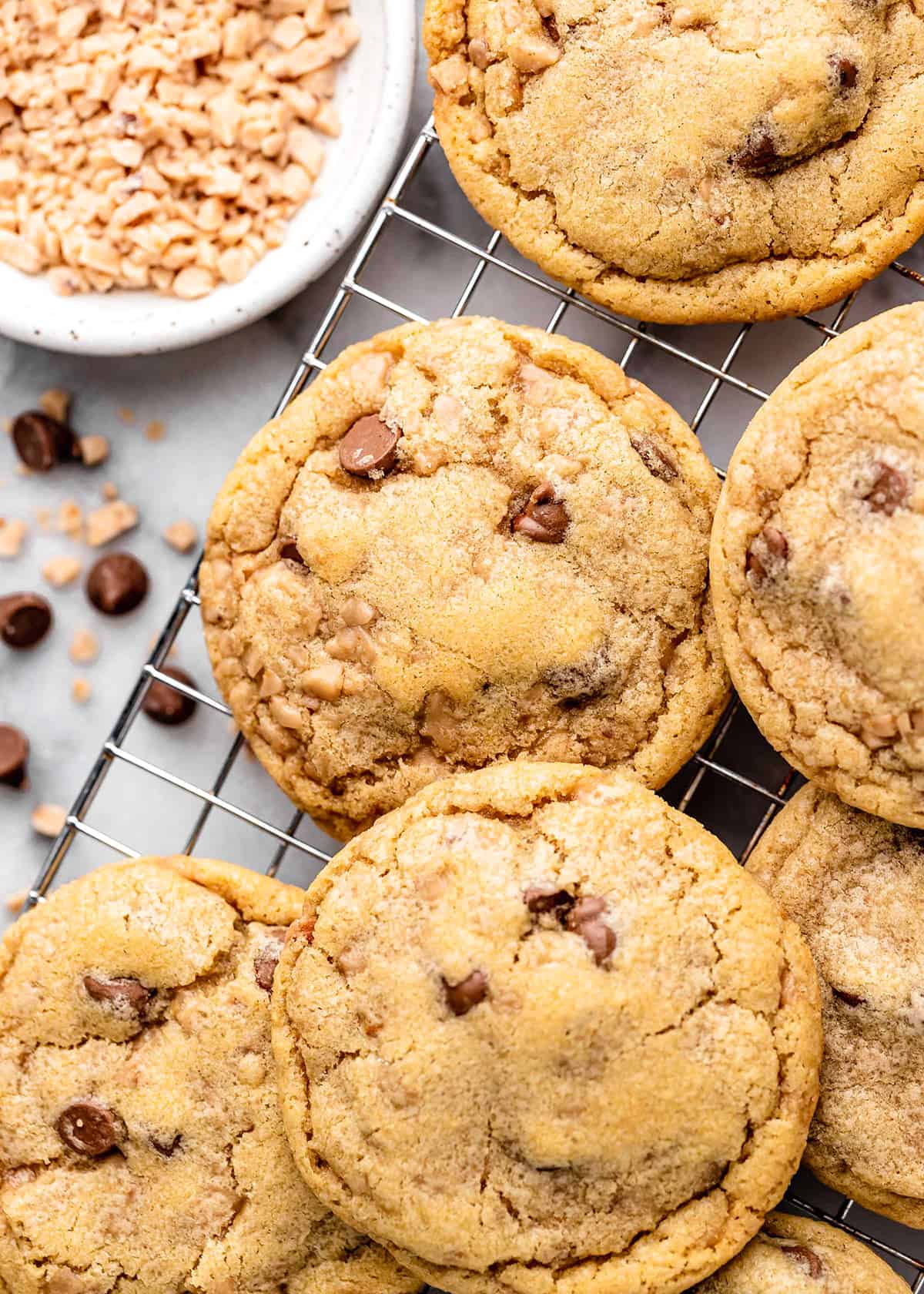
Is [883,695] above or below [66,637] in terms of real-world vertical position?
above

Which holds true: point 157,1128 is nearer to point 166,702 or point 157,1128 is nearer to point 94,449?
point 166,702

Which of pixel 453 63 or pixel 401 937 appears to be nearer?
pixel 401 937

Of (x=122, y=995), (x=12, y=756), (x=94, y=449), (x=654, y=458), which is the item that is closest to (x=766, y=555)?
(x=654, y=458)

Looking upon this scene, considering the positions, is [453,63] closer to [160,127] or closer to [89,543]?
[160,127]

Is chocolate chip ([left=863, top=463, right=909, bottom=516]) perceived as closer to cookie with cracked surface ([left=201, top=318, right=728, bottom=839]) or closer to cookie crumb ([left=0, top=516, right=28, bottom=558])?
cookie with cracked surface ([left=201, top=318, right=728, bottom=839])

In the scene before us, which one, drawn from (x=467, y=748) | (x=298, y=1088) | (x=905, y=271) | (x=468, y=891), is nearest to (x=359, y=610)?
(x=467, y=748)

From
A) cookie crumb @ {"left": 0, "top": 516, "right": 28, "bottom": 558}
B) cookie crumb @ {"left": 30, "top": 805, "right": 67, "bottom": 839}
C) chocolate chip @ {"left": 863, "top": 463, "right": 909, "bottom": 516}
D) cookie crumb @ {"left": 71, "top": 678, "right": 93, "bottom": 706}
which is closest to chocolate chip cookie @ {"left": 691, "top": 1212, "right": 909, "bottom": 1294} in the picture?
chocolate chip @ {"left": 863, "top": 463, "right": 909, "bottom": 516}
